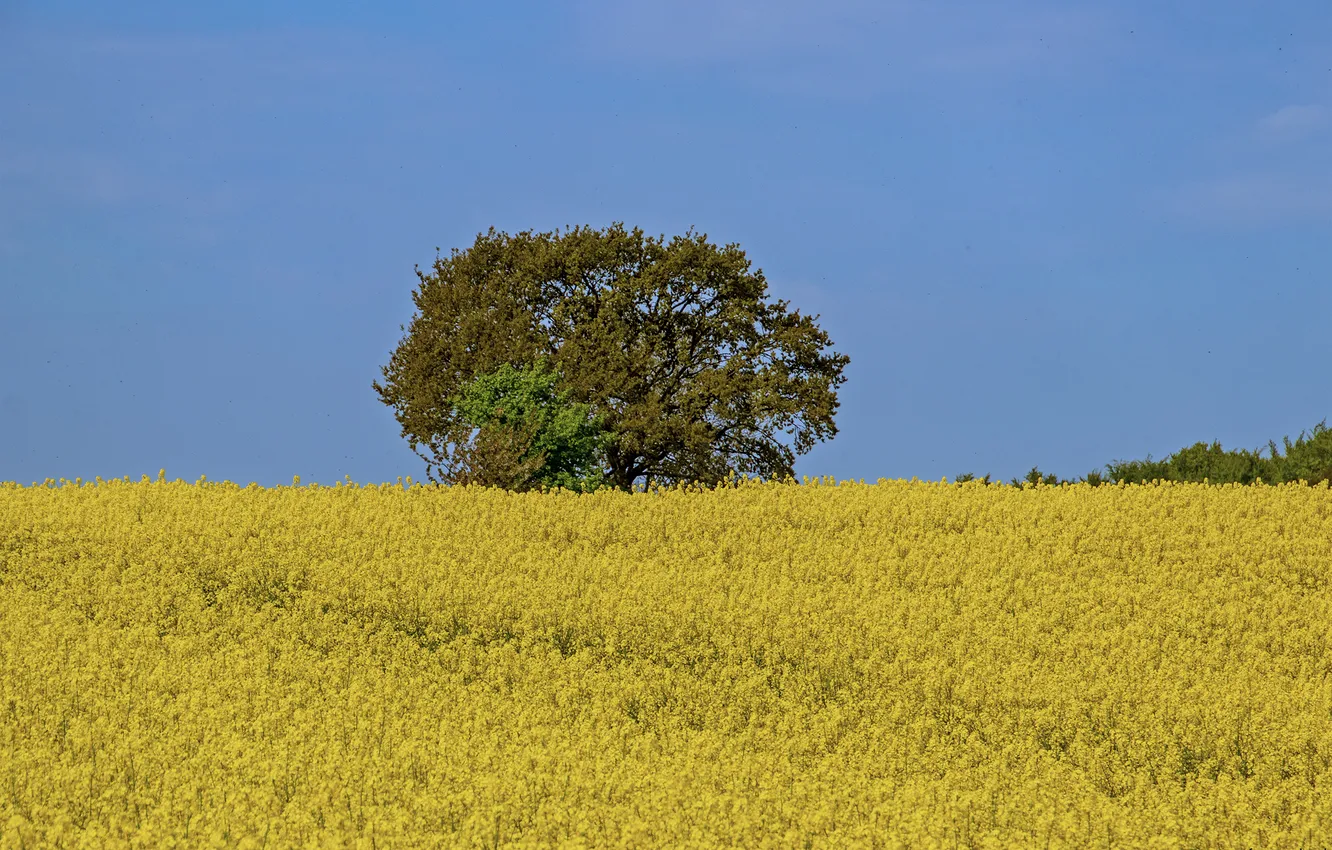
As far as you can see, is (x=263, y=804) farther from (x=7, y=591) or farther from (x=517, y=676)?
(x=7, y=591)

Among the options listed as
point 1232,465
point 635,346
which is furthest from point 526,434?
point 1232,465

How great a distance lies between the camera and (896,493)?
19.5 meters

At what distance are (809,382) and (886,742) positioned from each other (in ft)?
84.0

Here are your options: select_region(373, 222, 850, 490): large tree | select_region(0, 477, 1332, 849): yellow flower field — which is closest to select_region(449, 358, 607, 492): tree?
select_region(373, 222, 850, 490): large tree

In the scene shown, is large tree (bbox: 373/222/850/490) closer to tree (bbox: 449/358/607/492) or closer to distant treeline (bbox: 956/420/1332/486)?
tree (bbox: 449/358/607/492)

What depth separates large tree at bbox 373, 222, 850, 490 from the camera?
111ft

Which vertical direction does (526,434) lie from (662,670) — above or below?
above

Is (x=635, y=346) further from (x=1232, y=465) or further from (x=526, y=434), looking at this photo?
(x=1232, y=465)

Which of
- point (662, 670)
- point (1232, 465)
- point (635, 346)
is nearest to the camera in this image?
point (662, 670)

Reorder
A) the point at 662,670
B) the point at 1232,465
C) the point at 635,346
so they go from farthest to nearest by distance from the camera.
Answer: the point at 635,346 < the point at 1232,465 < the point at 662,670

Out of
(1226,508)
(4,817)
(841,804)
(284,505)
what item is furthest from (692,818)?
(1226,508)

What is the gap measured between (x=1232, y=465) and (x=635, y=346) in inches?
620

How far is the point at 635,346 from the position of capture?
35.2 m

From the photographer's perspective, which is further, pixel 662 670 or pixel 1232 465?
pixel 1232 465
